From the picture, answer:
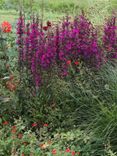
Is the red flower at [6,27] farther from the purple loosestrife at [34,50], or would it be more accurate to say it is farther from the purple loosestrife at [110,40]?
the purple loosestrife at [110,40]

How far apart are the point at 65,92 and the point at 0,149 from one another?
0.97 metres

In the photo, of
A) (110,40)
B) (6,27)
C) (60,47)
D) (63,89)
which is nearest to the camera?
(63,89)

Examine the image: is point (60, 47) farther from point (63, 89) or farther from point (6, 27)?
point (6, 27)

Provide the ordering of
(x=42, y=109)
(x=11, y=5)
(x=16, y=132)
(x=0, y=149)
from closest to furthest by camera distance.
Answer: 1. (x=0, y=149)
2. (x=16, y=132)
3. (x=42, y=109)
4. (x=11, y=5)

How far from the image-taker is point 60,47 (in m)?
4.71

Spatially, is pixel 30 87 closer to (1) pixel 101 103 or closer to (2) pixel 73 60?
(2) pixel 73 60

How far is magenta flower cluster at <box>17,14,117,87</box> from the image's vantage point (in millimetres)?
4566

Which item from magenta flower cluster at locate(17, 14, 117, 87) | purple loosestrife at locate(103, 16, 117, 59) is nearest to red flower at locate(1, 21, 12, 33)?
magenta flower cluster at locate(17, 14, 117, 87)

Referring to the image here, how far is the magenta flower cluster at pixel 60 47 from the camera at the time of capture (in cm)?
457

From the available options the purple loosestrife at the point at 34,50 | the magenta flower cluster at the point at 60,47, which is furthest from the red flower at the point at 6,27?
the purple loosestrife at the point at 34,50

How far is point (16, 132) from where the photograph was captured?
4.24m

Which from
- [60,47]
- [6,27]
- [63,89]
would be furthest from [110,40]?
[6,27]

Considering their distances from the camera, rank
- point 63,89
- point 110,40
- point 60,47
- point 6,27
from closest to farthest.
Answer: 1. point 63,89
2. point 60,47
3. point 110,40
4. point 6,27

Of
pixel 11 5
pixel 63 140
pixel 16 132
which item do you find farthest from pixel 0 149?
pixel 11 5
